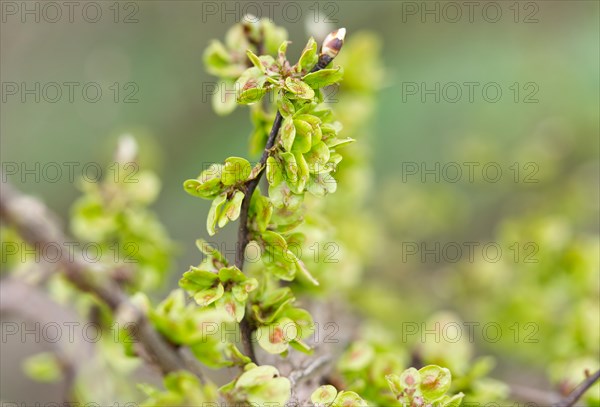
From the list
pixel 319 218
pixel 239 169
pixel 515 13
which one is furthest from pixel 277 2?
pixel 239 169

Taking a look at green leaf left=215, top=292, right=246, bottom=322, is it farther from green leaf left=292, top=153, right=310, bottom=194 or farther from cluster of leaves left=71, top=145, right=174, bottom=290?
cluster of leaves left=71, top=145, right=174, bottom=290

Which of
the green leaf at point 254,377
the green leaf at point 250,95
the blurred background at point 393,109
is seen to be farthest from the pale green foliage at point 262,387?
the blurred background at point 393,109

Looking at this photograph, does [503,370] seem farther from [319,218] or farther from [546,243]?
[319,218]

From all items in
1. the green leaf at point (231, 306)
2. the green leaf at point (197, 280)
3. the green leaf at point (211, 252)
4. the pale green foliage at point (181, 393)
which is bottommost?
the pale green foliage at point (181, 393)

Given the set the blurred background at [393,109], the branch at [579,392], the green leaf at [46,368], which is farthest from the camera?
the blurred background at [393,109]

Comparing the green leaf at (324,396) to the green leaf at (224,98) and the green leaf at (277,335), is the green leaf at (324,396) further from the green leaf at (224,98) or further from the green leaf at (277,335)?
the green leaf at (224,98)

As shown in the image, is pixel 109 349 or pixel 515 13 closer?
pixel 109 349
